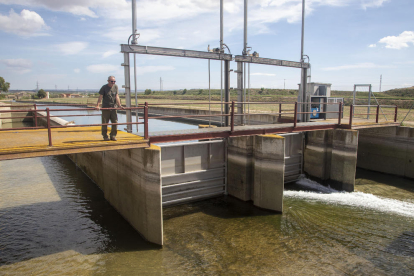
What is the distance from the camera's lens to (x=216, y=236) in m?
8.39

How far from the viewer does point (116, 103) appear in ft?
26.4

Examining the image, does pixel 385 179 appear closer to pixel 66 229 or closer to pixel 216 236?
pixel 216 236

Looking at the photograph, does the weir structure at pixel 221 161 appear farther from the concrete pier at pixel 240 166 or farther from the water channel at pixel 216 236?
the water channel at pixel 216 236

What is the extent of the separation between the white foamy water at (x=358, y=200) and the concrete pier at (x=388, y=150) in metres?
3.98

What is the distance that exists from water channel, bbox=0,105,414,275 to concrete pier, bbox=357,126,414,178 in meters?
2.50

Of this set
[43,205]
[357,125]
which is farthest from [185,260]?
[357,125]

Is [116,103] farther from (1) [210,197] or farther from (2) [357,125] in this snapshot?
(2) [357,125]

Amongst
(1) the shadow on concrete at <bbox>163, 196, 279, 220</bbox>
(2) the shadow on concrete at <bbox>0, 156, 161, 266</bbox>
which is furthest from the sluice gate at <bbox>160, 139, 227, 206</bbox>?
(2) the shadow on concrete at <bbox>0, 156, 161, 266</bbox>

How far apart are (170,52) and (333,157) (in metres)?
8.33

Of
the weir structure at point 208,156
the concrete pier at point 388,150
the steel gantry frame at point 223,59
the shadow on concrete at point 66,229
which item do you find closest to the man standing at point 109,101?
the weir structure at point 208,156

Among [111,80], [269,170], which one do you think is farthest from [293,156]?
[111,80]

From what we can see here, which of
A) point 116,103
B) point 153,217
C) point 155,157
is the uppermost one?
point 116,103

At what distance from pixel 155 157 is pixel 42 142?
2759 millimetres

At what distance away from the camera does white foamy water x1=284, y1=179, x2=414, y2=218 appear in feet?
35.4
